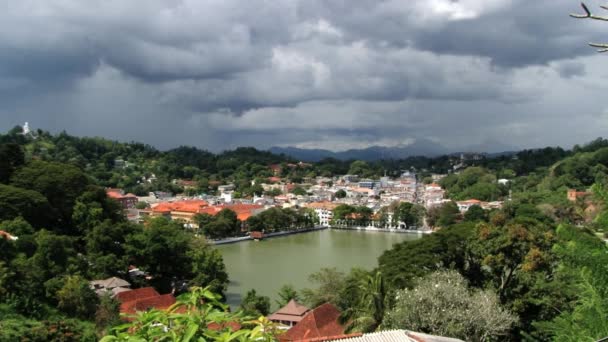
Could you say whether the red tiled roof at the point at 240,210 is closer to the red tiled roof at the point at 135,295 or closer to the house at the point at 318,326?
the red tiled roof at the point at 135,295

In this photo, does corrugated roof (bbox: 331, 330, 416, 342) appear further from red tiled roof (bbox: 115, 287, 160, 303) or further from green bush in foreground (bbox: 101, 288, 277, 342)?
red tiled roof (bbox: 115, 287, 160, 303)

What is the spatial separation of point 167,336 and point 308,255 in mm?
23117

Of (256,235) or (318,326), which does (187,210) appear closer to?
(256,235)

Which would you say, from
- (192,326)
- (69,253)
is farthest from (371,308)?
(69,253)

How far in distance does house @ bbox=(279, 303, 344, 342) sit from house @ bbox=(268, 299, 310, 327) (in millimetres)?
963

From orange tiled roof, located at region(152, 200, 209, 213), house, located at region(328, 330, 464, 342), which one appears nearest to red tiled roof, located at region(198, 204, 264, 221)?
orange tiled roof, located at region(152, 200, 209, 213)

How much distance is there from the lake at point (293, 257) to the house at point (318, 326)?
4629 mm

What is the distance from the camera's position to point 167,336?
133 cm

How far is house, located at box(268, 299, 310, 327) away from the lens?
1062cm

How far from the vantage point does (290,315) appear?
10758 millimetres

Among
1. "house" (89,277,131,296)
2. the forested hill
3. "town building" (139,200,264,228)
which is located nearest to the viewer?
"house" (89,277,131,296)

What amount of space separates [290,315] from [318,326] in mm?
1460

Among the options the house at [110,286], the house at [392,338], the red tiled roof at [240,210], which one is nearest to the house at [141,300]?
the house at [110,286]

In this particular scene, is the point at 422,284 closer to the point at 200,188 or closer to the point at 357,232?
the point at 357,232
